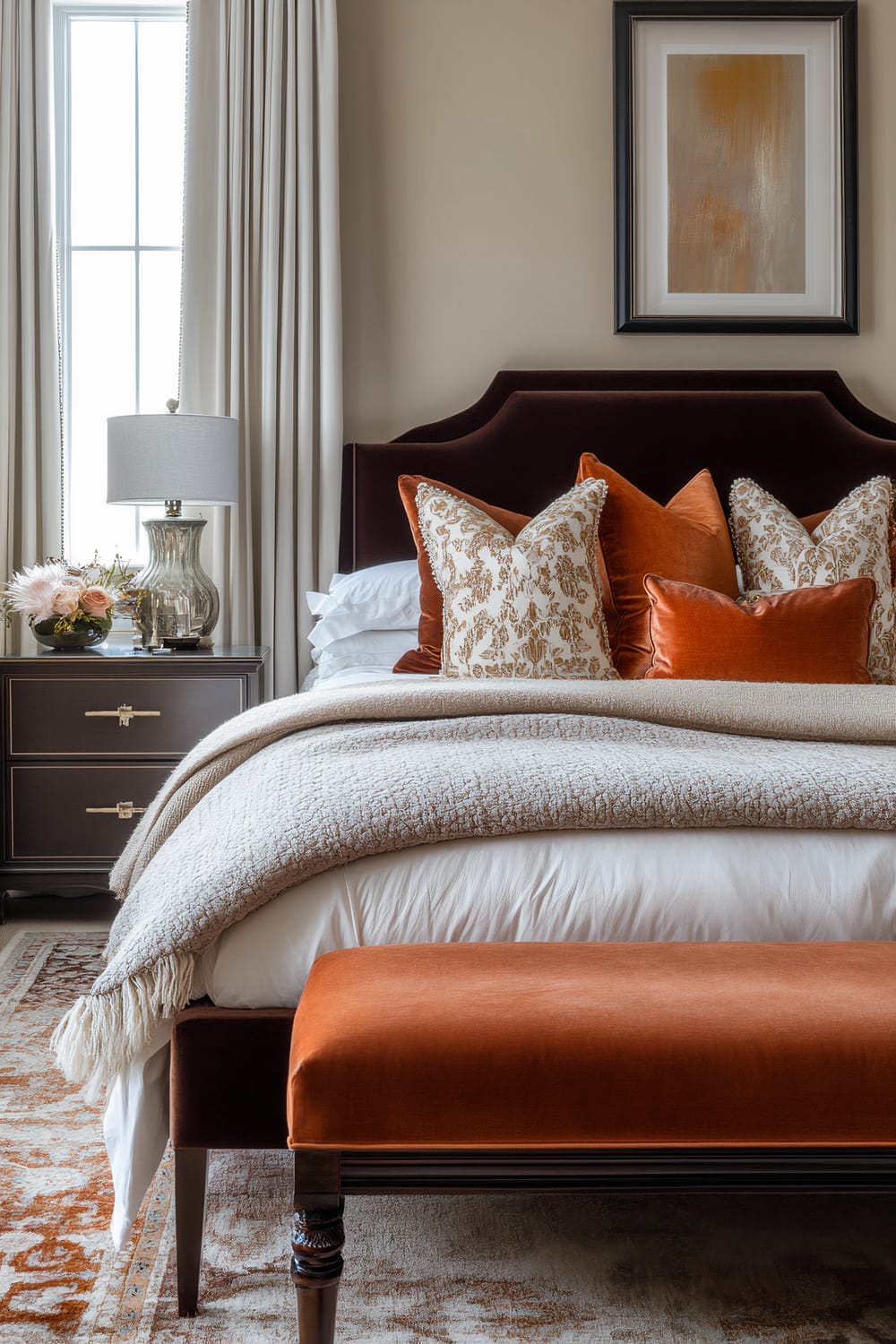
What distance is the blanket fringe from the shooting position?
1252mm

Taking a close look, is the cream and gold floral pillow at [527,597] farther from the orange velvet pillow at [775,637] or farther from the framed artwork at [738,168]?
the framed artwork at [738,168]

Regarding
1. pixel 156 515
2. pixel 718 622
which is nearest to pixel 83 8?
pixel 156 515

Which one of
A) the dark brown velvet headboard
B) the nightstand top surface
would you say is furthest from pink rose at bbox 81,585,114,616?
the dark brown velvet headboard

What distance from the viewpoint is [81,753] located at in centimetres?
288

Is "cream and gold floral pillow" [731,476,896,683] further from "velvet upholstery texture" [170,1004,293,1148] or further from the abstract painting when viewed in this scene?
"velvet upholstery texture" [170,1004,293,1148]

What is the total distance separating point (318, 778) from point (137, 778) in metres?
1.59

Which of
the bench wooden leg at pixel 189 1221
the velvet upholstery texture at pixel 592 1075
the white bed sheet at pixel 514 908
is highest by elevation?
the white bed sheet at pixel 514 908

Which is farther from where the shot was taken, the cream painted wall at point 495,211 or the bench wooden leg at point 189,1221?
the cream painted wall at point 495,211

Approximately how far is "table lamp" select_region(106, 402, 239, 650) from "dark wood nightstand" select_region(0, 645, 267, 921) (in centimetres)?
22

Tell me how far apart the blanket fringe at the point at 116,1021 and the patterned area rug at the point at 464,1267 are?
0.31m

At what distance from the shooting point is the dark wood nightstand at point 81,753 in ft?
9.43

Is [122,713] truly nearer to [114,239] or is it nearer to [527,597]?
[527,597]

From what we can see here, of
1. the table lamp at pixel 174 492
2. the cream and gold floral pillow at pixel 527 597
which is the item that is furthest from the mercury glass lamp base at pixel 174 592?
the cream and gold floral pillow at pixel 527 597

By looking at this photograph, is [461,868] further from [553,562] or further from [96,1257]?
[553,562]
